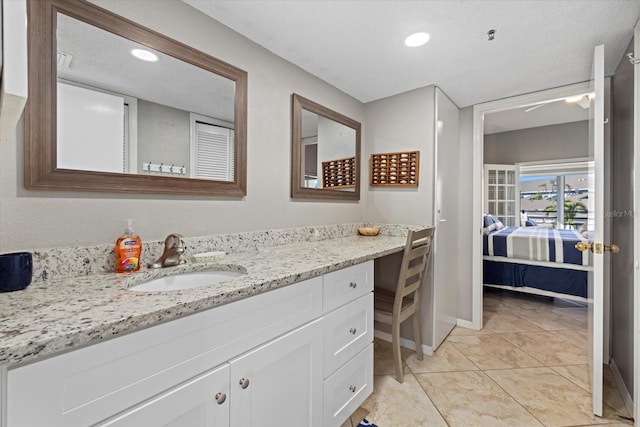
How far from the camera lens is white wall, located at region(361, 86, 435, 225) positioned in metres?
2.25

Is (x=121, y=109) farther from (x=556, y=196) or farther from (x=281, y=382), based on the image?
(x=556, y=196)

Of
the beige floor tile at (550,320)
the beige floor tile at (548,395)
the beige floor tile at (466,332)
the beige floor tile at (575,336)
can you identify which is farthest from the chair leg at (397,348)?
the beige floor tile at (550,320)

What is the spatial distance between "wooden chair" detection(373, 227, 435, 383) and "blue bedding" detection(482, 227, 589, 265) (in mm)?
1886

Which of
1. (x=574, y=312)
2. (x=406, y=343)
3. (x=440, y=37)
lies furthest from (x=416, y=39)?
(x=574, y=312)

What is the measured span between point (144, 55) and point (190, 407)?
1363 millimetres

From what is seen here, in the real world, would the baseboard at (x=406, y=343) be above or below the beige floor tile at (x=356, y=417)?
above

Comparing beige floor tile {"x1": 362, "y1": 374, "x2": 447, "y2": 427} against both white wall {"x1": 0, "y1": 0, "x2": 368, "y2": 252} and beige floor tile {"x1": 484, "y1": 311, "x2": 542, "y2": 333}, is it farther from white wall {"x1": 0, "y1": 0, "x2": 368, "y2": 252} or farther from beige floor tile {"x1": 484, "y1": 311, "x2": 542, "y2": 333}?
beige floor tile {"x1": 484, "y1": 311, "x2": 542, "y2": 333}

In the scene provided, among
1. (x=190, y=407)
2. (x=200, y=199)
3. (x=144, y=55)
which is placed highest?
(x=144, y=55)

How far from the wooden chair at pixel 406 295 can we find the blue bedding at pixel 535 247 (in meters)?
1.89

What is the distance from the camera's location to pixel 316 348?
47.7 inches

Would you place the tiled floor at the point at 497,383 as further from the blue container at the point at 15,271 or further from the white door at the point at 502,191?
the white door at the point at 502,191

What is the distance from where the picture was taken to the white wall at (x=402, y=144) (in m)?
2.25

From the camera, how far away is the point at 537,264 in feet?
10.8

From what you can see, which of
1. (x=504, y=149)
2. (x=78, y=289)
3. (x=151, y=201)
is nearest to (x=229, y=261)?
(x=151, y=201)
